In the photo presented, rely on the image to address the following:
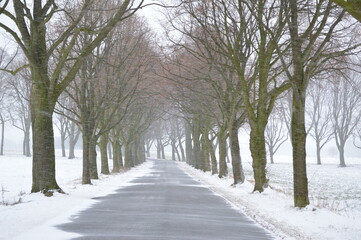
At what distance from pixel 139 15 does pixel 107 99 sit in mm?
6587

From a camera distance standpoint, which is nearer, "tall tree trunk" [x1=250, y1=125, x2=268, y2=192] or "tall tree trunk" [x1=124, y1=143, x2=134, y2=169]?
"tall tree trunk" [x1=250, y1=125, x2=268, y2=192]

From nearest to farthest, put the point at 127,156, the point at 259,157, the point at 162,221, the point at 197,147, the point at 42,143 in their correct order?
1. the point at 162,221
2. the point at 42,143
3. the point at 259,157
4. the point at 197,147
5. the point at 127,156

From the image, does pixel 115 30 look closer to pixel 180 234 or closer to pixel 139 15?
pixel 139 15

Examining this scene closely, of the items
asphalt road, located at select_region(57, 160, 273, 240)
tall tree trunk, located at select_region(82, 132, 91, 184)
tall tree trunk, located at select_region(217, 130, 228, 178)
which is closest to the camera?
asphalt road, located at select_region(57, 160, 273, 240)

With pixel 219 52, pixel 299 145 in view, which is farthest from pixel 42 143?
pixel 219 52

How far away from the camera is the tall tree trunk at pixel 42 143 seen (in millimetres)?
13876

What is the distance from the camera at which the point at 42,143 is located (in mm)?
13930

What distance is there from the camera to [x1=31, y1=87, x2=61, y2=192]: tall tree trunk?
45.5ft

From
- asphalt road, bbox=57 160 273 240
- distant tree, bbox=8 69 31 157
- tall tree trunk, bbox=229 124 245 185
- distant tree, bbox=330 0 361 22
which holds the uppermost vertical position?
distant tree, bbox=8 69 31 157

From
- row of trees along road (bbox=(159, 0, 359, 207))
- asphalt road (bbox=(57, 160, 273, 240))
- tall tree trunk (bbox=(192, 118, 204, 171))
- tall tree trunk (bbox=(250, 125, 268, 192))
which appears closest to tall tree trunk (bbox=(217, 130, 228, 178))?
row of trees along road (bbox=(159, 0, 359, 207))

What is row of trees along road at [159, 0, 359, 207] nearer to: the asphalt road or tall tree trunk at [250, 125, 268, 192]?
tall tree trunk at [250, 125, 268, 192]

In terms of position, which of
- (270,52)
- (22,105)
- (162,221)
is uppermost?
(22,105)

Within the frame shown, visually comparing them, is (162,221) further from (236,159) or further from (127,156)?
(127,156)

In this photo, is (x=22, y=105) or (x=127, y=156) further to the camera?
(x=22, y=105)
